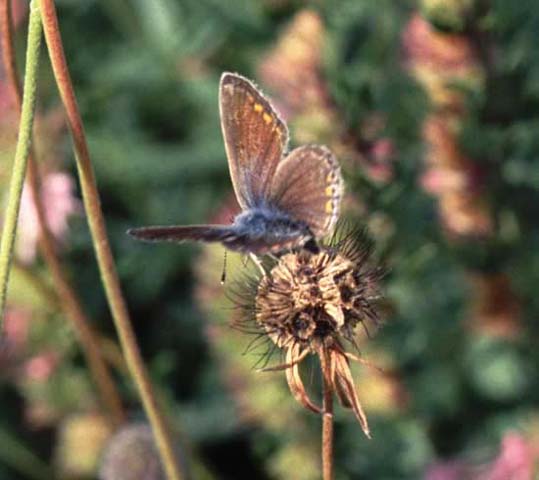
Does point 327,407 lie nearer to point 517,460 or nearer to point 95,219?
point 95,219

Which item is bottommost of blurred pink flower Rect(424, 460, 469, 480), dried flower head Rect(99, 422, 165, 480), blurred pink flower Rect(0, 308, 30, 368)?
blurred pink flower Rect(424, 460, 469, 480)

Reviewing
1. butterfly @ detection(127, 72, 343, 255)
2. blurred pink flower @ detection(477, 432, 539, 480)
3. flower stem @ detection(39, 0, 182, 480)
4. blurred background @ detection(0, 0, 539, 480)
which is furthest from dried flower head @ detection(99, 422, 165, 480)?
butterfly @ detection(127, 72, 343, 255)

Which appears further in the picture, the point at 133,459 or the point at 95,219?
the point at 133,459

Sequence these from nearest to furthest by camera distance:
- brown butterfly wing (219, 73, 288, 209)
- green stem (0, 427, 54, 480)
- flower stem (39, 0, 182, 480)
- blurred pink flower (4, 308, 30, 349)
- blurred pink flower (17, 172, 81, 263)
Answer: flower stem (39, 0, 182, 480) → brown butterfly wing (219, 73, 288, 209) → blurred pink flower (17, 172, 81, 263) → blurred pink flower (4, 308, 30, 349) → green stem (0, 427, 54, 480)

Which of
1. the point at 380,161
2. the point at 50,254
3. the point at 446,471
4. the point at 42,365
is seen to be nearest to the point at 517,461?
the point at 446,471

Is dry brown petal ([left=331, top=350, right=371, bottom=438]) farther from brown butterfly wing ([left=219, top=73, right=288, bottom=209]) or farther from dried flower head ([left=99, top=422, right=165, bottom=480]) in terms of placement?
dried flower head ([left=99, top=422, right=165, bottom=480])
